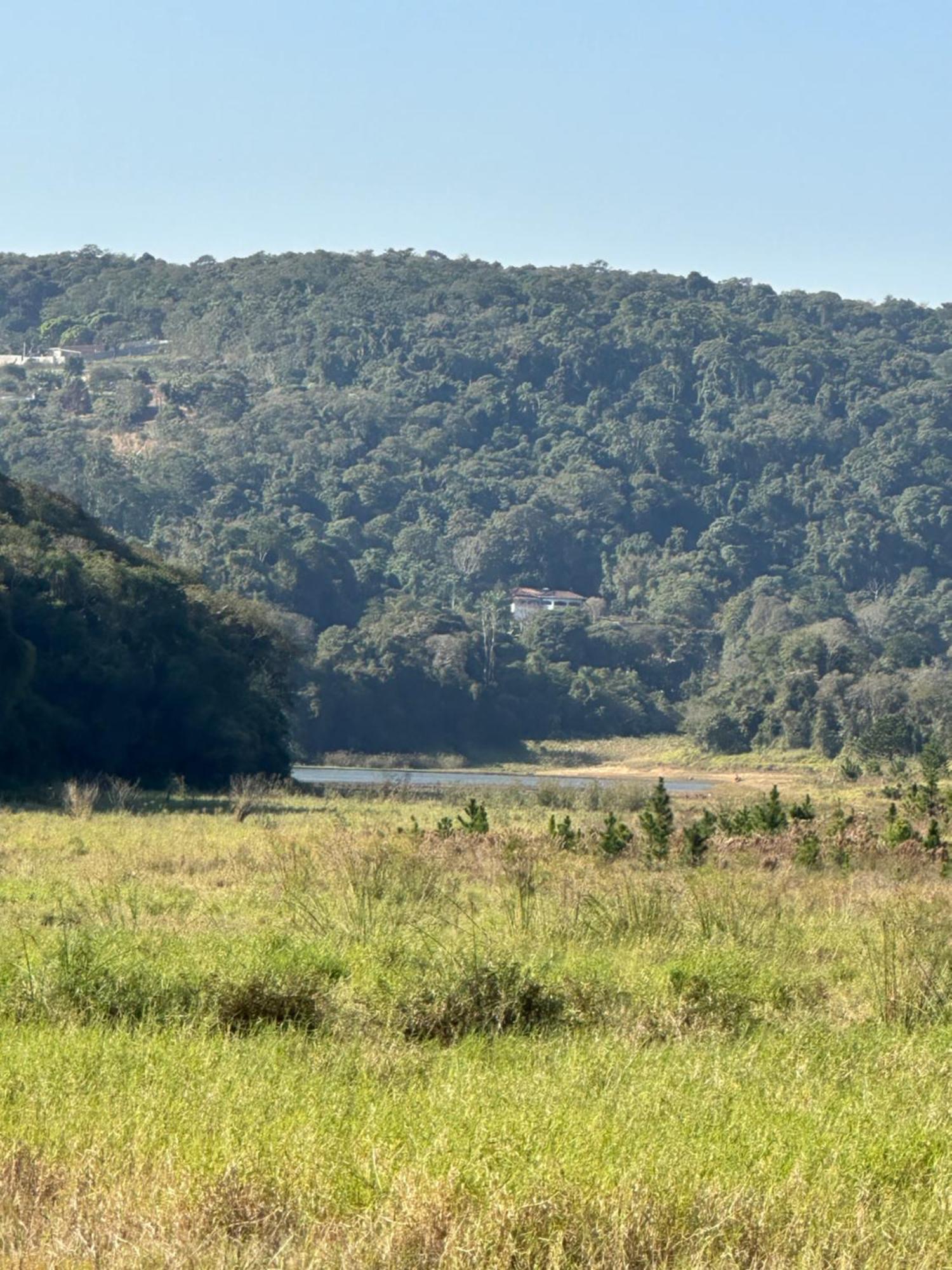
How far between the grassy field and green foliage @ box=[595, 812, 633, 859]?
452 cm

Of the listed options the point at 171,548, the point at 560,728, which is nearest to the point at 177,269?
the point at 171,548

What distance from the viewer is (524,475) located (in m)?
140

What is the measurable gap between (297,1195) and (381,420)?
464 feet

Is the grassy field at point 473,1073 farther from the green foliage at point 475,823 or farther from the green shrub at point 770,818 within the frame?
the green shrub at point 770,818

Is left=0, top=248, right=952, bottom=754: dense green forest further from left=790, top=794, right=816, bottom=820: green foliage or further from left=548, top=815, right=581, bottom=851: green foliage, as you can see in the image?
left=548, top=815, right=581, bottom=851: green foliage

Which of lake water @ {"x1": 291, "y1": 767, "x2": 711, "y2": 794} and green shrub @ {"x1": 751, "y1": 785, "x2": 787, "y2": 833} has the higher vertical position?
green shrub @ {"x1": 751, "y1": 785, "x2": 787, "y2": 833}

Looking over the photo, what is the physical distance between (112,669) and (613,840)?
71.6 feet

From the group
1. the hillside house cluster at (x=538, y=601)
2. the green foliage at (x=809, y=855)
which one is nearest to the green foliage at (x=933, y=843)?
the green foliage at (x=809, y=855)

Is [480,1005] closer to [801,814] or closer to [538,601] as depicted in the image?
[801,814]

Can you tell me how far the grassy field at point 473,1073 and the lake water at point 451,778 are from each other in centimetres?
3527

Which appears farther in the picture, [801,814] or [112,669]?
[112,669]

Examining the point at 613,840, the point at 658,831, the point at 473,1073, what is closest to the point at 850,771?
the point at 658,831

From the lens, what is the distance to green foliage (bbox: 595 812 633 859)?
63.9ft

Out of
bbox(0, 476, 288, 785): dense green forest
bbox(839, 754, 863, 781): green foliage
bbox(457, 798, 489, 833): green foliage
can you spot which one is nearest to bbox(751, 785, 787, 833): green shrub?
bbox(457, 798, 489, 833): green foliage
